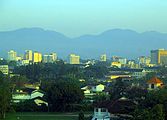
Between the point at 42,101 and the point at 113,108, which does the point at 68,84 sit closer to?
the point at 42,101

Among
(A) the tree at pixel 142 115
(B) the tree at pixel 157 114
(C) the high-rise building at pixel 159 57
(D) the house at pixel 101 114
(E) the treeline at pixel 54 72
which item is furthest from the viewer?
(C) the high-rise building at pixel 159 57

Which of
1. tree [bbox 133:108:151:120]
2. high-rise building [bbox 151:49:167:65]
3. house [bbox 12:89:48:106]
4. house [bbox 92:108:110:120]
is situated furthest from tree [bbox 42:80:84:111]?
high-rise building [bbox 151:49:167:65]

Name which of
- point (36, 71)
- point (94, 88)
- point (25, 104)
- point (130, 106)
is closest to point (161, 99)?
point (130, 106)

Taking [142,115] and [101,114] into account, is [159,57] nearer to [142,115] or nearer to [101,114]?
[101,114]

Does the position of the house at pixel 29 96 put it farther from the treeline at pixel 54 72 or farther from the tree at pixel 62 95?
the treeline at pixel 54 72

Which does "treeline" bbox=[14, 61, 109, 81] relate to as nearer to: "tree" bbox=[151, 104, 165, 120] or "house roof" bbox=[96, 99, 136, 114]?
"house roof" bbox=[96, 99, 136, 114]

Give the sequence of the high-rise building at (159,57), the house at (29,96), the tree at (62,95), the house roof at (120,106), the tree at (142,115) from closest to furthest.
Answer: the tree at (142,115)
the house roof at (120,106)
the tree at (62,95)
the house at (29,96)
the high-rise building at (159,57)

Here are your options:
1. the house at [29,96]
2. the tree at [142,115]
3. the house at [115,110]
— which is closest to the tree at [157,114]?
the tree at [142,115]

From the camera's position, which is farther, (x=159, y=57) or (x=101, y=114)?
(x=159, y=57)

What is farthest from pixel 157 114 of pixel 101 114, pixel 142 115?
pixel 101 114

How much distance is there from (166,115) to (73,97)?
9048 mm

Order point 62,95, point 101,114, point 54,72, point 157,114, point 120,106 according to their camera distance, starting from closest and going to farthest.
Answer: point 157,114
point 101,114
point 120,106
point 62,95
point 54,72

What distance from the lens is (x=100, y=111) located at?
20.3 meters

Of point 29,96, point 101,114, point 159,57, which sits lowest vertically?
point 29,96
